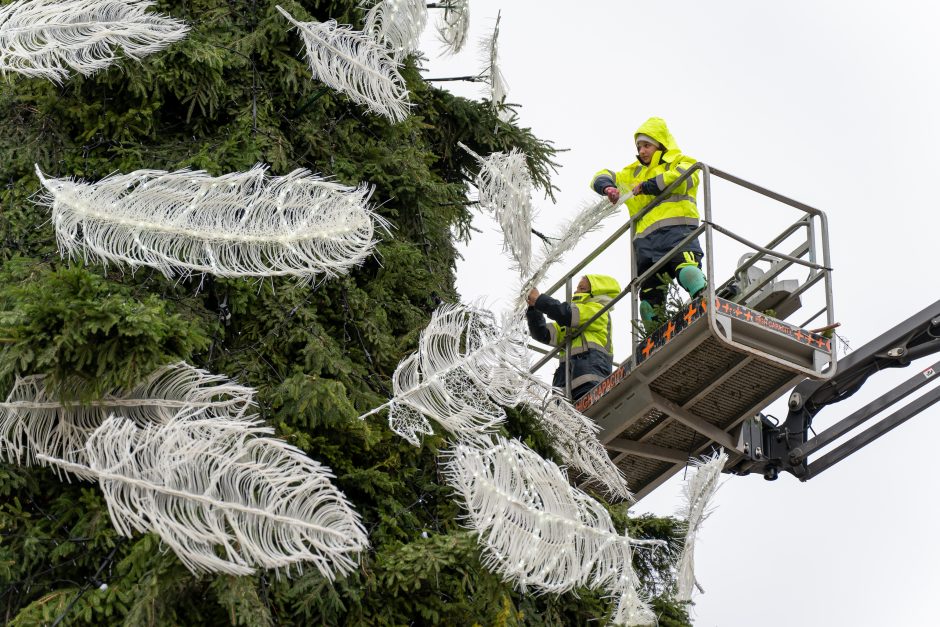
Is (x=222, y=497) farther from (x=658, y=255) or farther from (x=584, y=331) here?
(x=584, y=331)

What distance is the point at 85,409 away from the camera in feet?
27.1

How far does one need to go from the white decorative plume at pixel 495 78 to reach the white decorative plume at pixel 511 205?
6.12 feet

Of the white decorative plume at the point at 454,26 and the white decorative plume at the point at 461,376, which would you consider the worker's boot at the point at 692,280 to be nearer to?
the white decorative plume at the point at 454,26

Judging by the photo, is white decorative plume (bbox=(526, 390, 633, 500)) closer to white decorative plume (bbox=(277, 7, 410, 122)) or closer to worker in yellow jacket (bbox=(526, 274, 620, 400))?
white decorative plume (bbox=(277, 7, 410, 122))

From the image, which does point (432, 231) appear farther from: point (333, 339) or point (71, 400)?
point (71, 400)

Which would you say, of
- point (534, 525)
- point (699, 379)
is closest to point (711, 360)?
point (699, 379)

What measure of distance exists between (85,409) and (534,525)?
228 centimetres

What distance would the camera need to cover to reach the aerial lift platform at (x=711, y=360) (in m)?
12.0

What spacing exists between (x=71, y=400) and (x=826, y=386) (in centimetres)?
860

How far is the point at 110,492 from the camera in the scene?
751 centimetres

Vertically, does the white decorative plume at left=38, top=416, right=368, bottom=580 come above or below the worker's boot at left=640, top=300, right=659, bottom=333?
above

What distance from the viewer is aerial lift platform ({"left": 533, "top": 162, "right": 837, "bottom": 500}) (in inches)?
471

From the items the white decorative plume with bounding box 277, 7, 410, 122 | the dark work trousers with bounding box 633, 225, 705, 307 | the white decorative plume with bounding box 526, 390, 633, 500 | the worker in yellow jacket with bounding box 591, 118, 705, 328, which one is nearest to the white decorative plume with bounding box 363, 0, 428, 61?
the white decorative plume with bounding box 277, 7, 410, 122

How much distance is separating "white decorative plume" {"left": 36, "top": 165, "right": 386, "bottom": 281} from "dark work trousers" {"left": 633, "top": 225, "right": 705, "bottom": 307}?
444 cm
